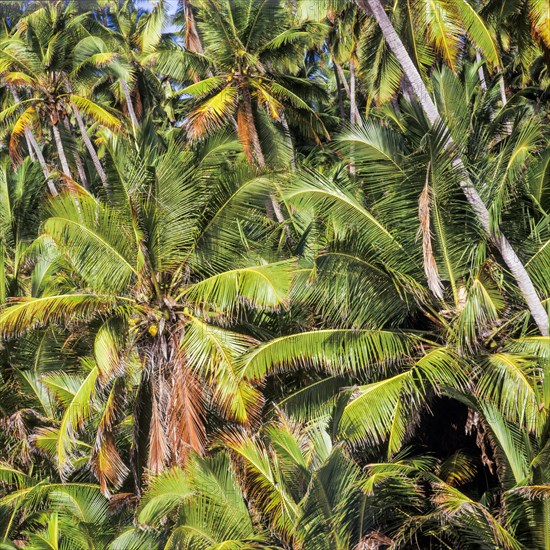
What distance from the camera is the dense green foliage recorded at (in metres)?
8.81

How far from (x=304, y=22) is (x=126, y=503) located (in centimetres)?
1449

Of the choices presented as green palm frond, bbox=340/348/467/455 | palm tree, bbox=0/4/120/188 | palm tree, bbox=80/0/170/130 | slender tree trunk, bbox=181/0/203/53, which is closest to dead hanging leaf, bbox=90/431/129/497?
green palm frond, bbox=340/348/467/455

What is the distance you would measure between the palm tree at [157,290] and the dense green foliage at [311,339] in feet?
0.11

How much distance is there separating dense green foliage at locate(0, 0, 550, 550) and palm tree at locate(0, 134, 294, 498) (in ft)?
0.11

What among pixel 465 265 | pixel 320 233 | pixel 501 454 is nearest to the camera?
pixel 501 454

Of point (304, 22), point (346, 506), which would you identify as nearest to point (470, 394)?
point (346, 506)

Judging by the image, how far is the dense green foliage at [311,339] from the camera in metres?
8.81

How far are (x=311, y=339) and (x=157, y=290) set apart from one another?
7.84ft

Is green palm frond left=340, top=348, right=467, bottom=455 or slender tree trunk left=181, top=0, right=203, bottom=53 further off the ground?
slender tree trunk left=181, top=0, right=203, bottom=53

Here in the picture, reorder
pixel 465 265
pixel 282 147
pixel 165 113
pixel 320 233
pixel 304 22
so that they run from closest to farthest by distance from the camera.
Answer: pixel 465 265, pixel 320 233, pixel 282 147, pixel 304 22, pixel 165 113

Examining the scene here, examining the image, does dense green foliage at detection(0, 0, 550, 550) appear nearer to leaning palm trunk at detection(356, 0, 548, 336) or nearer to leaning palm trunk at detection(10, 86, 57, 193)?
leaning palm trunk at detection(356, 0, 548, 336)

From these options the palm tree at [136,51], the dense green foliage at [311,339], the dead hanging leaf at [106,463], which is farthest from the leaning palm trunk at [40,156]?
the dead hanging leaf at [106,463]

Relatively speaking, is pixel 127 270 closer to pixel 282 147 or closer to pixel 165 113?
pixel 282 147

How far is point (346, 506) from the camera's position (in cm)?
802
